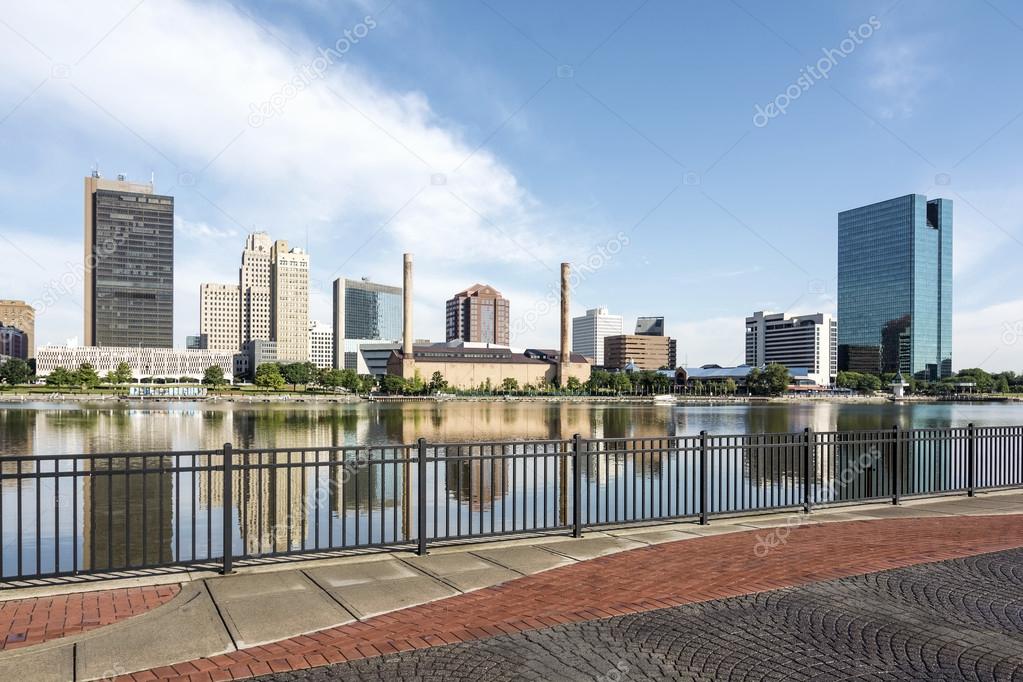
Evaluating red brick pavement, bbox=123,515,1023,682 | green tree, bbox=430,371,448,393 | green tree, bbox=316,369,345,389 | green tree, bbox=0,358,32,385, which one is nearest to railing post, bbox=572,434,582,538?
red brick pavement, bbox=123,515,1023,682

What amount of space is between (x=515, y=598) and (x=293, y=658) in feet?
8.35

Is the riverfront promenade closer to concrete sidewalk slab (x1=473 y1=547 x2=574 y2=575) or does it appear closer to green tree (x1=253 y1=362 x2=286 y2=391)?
concrete sidewalk slab (x1=473 y1=547 x2=574 y2=575)

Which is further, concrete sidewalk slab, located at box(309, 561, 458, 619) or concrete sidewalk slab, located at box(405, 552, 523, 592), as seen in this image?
concrete sidewalk slab, located at box(405, 552, 523, 592)

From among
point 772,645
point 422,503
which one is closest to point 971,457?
point 772,645

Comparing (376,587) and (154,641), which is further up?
(154,641)

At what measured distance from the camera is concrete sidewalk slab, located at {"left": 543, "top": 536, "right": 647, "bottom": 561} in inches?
382

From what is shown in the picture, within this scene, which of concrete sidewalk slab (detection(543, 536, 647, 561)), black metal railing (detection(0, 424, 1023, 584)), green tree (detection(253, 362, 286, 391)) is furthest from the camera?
green tree (detection(253, 362, 286, 391))

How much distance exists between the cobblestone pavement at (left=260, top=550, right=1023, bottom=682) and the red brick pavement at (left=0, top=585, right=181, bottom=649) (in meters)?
2.56

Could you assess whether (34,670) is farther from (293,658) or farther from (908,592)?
(908,592)

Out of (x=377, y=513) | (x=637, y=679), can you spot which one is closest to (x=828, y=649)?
(x=637, y=679)

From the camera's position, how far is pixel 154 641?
6301 millimetres

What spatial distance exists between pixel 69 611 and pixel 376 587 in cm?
305

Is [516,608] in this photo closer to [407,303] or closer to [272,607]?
[272,607]

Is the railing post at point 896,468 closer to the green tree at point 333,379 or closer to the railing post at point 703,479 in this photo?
the railing post at point 703,479
